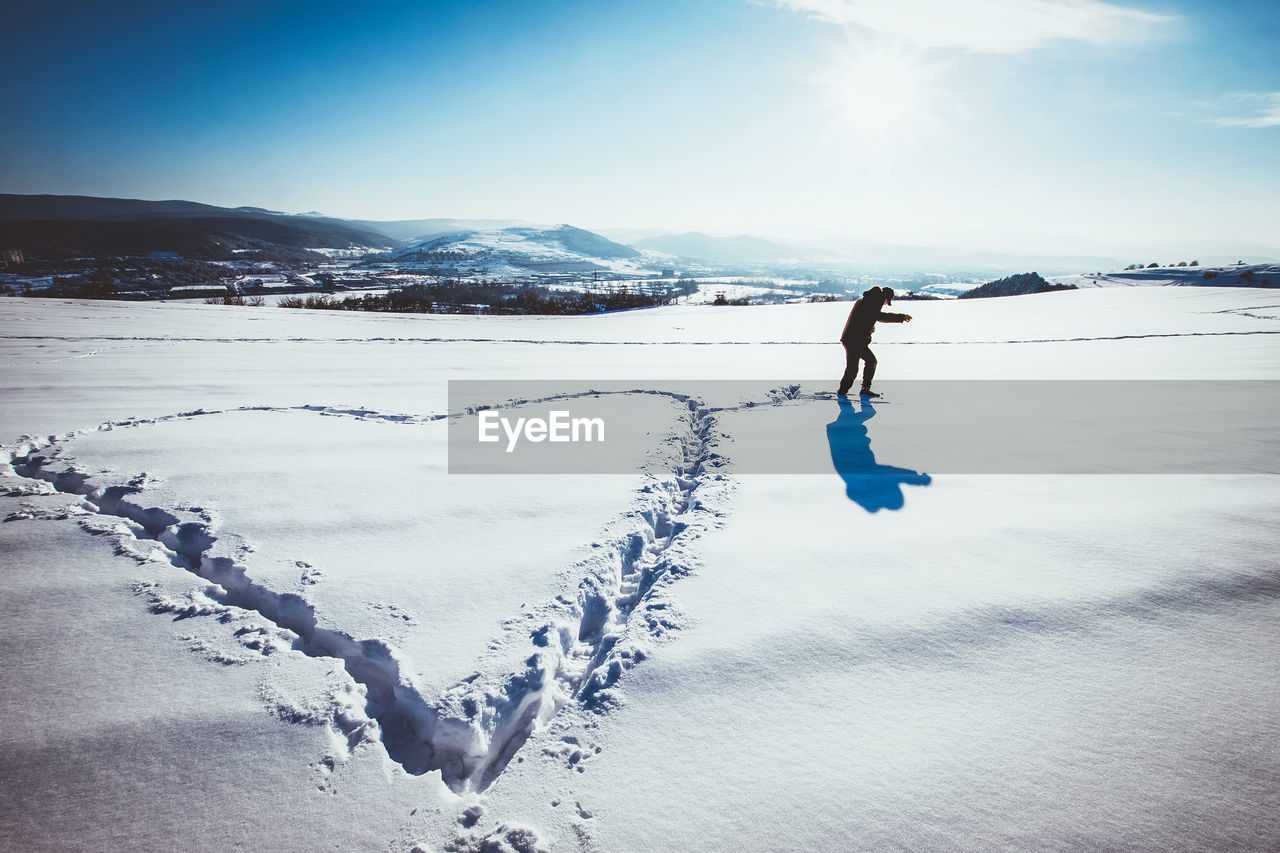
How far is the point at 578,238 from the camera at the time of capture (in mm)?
141875

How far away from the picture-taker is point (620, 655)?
160cm

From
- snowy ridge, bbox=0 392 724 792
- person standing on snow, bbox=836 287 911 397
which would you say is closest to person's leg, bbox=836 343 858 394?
person standing on snow, bbox=836 287 911 397

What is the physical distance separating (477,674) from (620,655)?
438 mm

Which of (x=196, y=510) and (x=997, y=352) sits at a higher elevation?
(x=997, y=352)

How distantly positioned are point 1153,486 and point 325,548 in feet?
14.1

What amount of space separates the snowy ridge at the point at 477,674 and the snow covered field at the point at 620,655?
0.03 feet

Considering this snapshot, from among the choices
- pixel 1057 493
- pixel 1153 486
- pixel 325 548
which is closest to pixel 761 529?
pixel 1057 493

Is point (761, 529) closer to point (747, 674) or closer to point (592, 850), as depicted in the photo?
point (747, 674)

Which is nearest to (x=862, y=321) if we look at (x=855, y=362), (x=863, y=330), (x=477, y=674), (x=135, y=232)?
(x=863, y=330)

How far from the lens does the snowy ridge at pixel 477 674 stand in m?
1.34

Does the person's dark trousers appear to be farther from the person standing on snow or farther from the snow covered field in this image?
the snow covered field

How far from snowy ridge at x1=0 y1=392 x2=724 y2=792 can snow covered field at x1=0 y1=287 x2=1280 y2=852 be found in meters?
0.01

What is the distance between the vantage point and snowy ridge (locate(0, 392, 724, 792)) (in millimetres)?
1338

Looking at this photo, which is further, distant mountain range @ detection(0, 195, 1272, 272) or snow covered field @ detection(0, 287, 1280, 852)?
distant mountain range @ detection(0, 195, 1272, 272)
